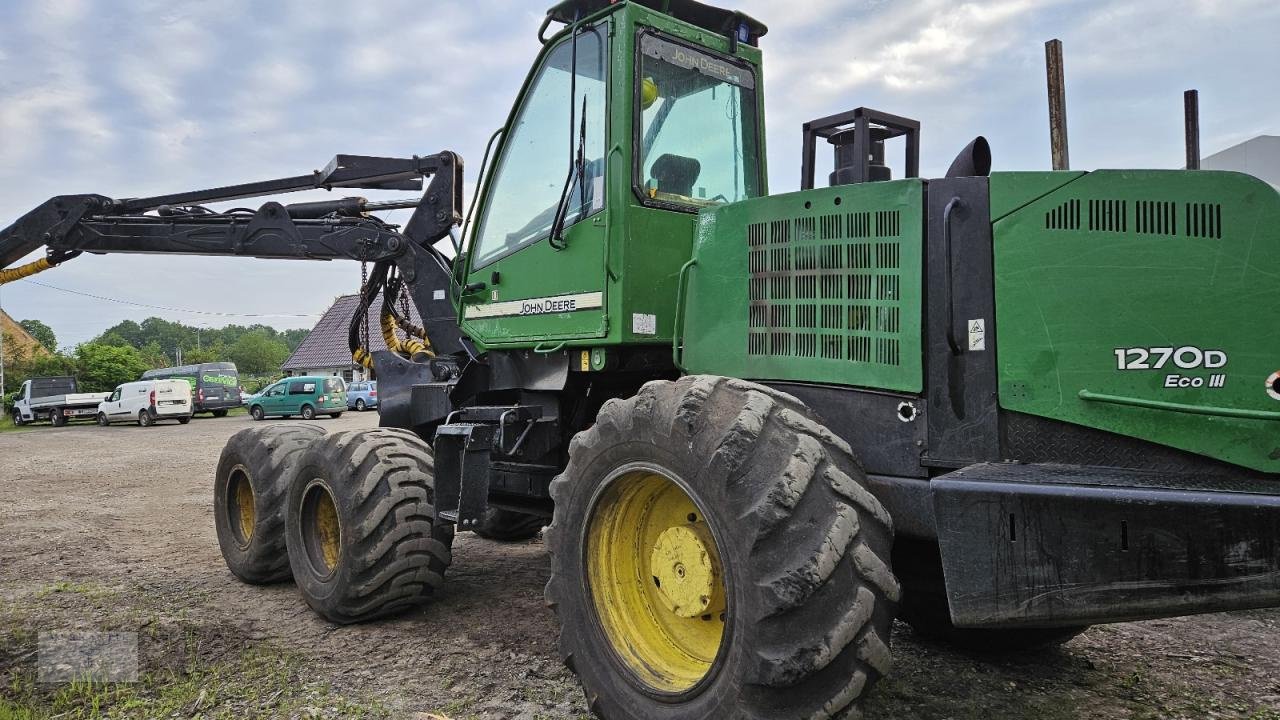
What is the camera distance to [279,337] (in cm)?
12975

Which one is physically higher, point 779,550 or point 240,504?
point 779,550

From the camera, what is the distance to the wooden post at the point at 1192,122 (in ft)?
12.9

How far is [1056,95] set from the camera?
27.7 ft

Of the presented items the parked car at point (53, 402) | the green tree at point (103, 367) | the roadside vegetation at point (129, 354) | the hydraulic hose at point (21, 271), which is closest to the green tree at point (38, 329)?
the roadside vegetation at point (129, 354)

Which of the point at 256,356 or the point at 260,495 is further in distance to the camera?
the point at 256,356

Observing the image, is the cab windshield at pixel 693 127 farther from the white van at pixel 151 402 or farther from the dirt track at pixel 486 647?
the white van at pixel 151 402

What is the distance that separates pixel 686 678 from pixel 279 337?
138m

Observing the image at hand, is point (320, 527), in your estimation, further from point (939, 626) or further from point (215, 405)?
point (215, 405)

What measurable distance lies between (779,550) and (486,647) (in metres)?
Result: 2.44

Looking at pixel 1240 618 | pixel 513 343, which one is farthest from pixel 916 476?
pixel 1240 618

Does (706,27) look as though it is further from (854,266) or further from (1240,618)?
(1240,618)

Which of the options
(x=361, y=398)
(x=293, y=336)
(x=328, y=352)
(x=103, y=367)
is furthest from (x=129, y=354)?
(x=293, y=336)

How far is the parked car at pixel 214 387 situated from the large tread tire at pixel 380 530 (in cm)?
3305

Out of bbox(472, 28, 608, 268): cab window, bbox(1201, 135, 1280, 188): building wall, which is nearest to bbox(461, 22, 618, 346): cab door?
bbox(472, 28, 608, 268): cab window
